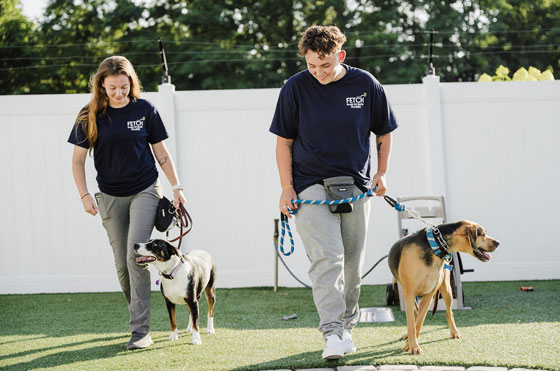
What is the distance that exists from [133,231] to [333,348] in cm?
153

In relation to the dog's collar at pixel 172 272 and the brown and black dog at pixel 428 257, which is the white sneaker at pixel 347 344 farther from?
the dog's collar at pixel 172 272

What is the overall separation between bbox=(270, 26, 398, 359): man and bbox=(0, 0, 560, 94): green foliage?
13.8 metres

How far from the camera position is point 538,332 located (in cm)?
439

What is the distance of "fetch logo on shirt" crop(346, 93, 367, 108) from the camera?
11.8ft

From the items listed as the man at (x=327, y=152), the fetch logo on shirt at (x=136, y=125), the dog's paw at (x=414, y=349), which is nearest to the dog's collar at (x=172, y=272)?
the fetch logo on shirt at (x=136, y=125)

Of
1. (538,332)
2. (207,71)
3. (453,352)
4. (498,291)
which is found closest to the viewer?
(453,352)

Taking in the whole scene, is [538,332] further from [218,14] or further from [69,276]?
[218,14]

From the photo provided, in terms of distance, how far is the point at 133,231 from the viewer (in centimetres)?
430

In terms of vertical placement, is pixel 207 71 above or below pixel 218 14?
below

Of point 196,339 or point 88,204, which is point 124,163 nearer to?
point 88,204

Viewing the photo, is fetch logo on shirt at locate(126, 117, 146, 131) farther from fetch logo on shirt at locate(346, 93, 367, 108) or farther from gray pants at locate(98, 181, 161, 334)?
fetch logo on shirt at locate(346, 93, 367, 108)

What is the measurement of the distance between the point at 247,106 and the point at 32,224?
2483mm

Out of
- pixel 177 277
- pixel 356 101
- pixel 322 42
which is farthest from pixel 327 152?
pixel 177 277

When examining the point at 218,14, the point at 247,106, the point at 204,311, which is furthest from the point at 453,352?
the point at 218,14
